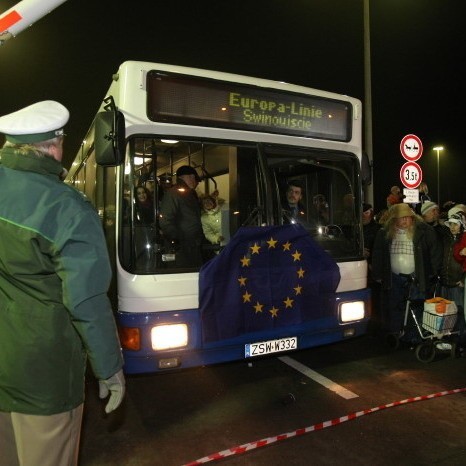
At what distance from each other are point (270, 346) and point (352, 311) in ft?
3.43

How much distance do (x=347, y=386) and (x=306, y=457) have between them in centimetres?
Answer: 161

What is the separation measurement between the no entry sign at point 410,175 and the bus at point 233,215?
524 cm

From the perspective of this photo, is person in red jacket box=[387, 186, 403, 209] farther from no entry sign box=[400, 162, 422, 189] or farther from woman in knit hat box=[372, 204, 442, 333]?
woman in knit hat box=[372, 204, 442, 333]

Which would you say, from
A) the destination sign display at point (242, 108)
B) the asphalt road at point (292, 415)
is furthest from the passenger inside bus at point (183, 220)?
the asphalt road at point (292, 415)

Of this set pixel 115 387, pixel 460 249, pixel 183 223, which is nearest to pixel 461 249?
pixel 460 249

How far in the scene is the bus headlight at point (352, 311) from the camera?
4.72m

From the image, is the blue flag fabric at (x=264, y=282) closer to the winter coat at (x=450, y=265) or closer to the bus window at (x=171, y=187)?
the bus window at (x=171, y=187)

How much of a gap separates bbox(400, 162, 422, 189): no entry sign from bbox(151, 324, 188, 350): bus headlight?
7.27m

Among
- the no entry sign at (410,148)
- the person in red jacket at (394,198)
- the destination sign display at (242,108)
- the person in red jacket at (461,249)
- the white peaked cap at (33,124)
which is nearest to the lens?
the white peaked cap at (33,124)

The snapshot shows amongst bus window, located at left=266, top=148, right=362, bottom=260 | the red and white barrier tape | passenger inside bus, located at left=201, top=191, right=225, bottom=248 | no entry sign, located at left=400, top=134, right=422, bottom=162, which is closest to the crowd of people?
bus window, located at left=266, top=148, right=362, bottom=260

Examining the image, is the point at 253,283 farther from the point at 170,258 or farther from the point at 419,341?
the point at 419,341

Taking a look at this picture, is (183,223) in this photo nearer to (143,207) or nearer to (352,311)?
(143,207)

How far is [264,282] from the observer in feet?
13.8

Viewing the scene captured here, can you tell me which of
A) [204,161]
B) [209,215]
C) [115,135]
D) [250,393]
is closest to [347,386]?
[250,393]
